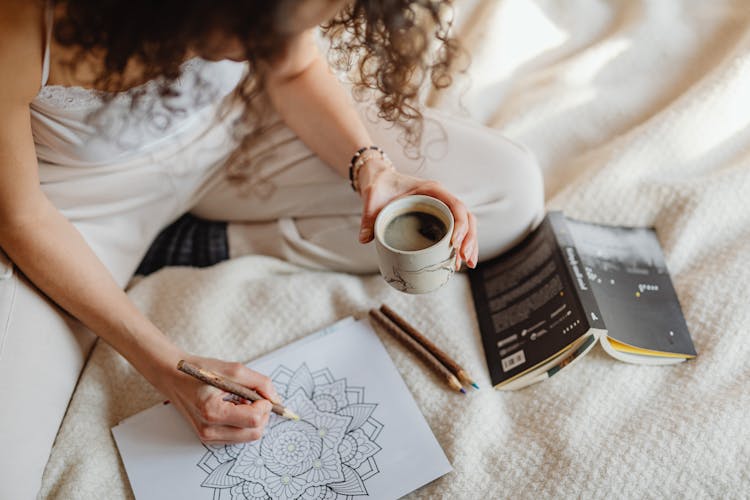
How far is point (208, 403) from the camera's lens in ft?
2.67

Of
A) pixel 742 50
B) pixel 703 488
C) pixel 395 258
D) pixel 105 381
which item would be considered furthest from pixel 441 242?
pixel 742 50

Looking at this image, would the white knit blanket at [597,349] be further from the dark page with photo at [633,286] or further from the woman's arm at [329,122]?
the woman's arm at [329,122]

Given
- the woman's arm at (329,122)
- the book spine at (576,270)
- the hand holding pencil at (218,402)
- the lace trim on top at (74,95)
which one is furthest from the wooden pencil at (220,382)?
the book spine at (576,270)

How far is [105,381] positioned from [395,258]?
52 cm

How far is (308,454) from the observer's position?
34.1 inches

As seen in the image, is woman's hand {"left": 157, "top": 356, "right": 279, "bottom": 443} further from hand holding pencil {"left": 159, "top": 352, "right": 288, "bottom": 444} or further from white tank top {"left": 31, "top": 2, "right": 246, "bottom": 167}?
white tank top {"left": 31, "top": 2, "right": 246, "bottom": 167}

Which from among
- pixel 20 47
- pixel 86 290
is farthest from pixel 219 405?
pixel 20 47

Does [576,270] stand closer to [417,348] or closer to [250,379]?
[417,348]

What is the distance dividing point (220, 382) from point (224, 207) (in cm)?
42

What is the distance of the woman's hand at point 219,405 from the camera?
813 millimetres

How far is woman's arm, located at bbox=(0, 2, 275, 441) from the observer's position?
756mm

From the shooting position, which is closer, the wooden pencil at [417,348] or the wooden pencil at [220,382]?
the wooden pencil at [220,382]

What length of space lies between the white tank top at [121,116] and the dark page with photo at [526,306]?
20.7 inches

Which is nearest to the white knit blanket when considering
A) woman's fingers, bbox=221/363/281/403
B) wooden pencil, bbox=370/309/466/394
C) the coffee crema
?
wooden pencil, bbox=370/309/466/394
